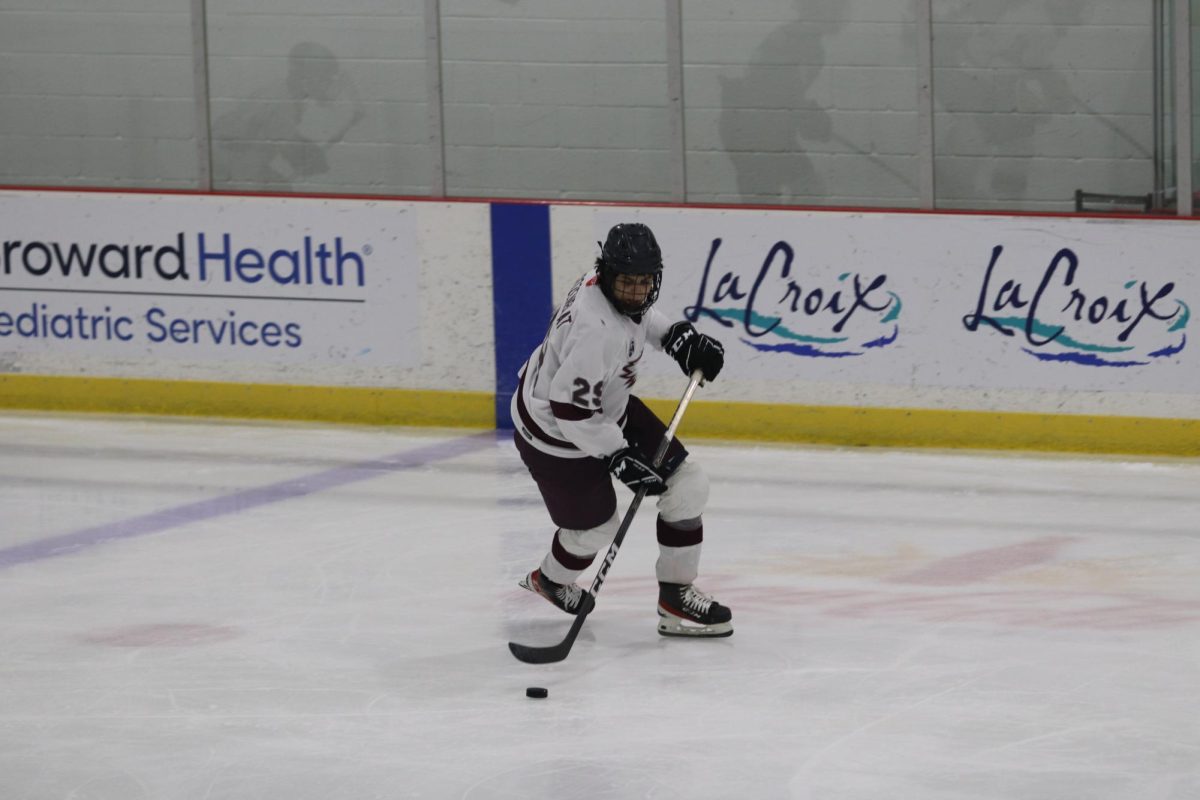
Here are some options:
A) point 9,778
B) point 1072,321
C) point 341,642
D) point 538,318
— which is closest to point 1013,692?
point 341,642

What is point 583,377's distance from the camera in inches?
173

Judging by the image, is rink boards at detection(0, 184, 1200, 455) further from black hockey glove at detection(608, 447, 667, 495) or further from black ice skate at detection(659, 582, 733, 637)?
black hockey glove at detection(608, 447, 667, 495)

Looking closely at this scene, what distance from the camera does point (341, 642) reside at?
15.6ft

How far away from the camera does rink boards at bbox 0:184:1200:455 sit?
6887 millimetres

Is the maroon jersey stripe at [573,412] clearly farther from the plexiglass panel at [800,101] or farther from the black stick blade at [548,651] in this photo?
the plexiglass panel at [800,101]

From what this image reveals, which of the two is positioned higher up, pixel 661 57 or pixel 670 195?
pixel 661 57

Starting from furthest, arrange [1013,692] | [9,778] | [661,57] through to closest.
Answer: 1. [661,57]
2. [1013,692]
3. [9,778]

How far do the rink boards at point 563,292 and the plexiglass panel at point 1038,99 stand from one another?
0.32 m

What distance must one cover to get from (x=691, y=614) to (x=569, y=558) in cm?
34

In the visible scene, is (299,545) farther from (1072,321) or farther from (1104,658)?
(1072,321)

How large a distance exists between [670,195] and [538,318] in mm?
723

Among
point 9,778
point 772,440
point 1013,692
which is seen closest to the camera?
point 9,778

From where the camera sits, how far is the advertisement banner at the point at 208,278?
773cm

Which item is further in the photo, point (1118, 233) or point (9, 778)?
point (1118, 233)
